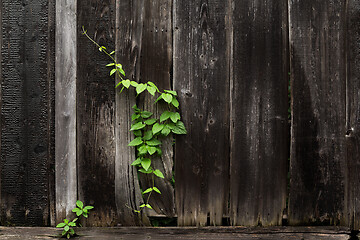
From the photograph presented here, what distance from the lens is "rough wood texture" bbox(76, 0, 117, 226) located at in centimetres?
156

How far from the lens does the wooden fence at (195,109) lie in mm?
1543

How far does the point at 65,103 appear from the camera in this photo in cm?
156

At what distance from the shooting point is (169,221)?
5.23ft

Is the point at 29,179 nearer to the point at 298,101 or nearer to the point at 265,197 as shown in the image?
the point at 265,197

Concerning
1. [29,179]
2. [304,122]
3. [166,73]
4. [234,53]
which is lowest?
[29,179]

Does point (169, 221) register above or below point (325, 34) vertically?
below

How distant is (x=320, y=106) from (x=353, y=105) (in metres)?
0.20

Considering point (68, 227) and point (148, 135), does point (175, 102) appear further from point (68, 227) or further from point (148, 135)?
point (68, 227)

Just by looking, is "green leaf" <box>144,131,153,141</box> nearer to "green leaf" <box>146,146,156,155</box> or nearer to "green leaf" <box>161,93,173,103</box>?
"green leaf" <box>146,146,156,155</box>

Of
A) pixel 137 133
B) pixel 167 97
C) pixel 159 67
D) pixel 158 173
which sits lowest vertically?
pixel 158 173

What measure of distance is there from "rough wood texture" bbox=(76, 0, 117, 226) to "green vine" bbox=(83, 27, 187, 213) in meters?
0.05

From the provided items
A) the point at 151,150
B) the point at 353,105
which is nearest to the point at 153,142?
the point at 151,150

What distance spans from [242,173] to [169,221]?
548 mm

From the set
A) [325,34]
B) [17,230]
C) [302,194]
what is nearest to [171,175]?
[302,194]
